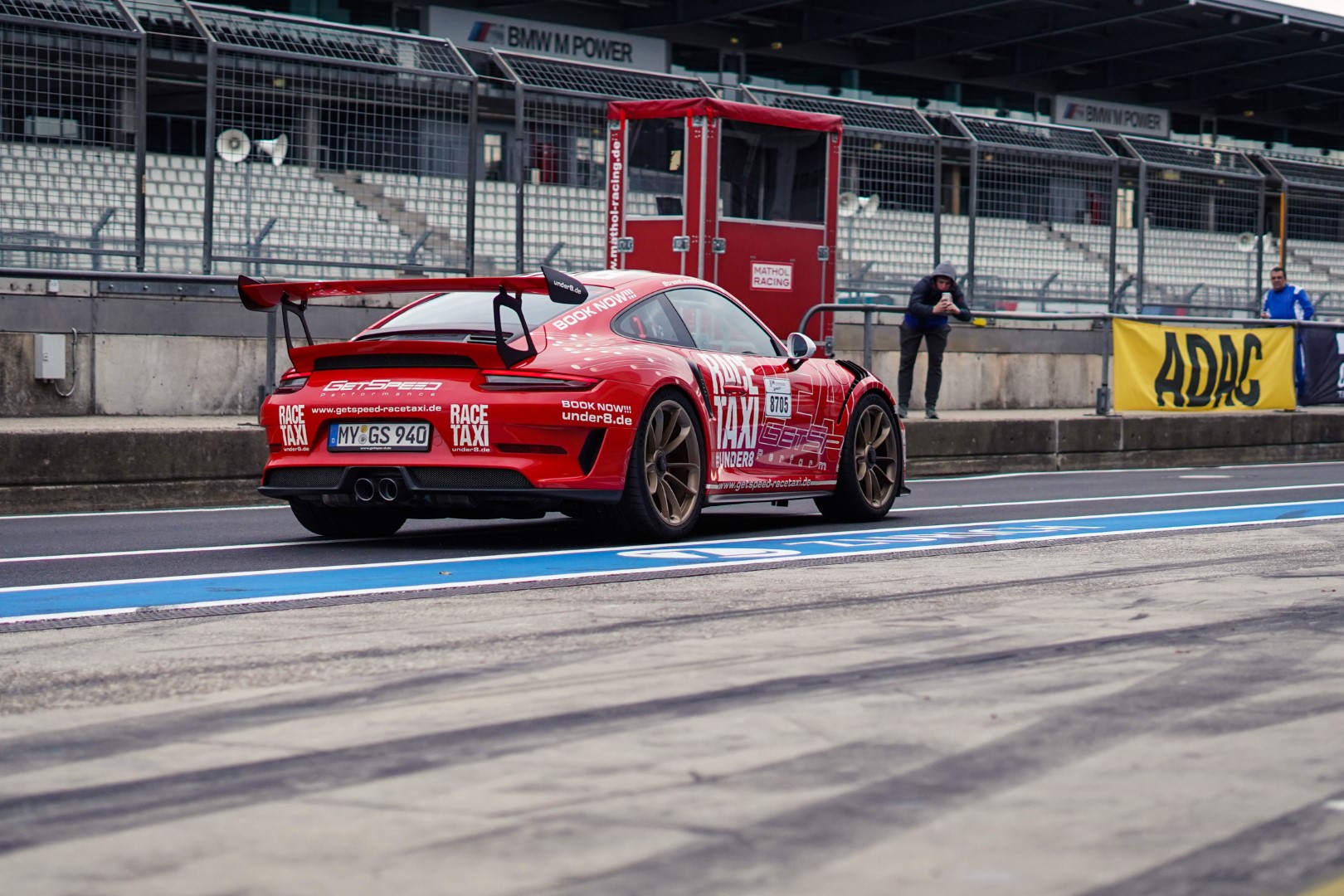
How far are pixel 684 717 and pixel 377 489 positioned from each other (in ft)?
14.3

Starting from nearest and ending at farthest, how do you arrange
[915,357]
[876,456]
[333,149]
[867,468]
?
[867,468], [876,456], [333,149], [915,357]

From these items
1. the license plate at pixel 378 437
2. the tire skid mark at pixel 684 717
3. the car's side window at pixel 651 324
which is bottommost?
the tire skid mark at pixel 684 717

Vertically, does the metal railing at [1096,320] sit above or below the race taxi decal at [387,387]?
above

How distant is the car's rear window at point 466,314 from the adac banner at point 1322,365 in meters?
13.5

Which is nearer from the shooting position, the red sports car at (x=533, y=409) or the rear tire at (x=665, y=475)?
the red sports car at (x=533, y=409)

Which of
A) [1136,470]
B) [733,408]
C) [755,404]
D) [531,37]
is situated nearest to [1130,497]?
[755,404]

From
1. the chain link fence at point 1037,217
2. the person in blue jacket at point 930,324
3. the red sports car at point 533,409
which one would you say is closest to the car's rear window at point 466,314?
the red sports car at point 533,409

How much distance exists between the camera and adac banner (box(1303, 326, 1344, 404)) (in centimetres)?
2084

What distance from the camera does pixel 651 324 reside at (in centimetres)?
946

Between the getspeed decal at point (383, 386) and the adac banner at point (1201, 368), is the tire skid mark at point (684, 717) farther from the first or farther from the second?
the adac banner at point (1201, 368)

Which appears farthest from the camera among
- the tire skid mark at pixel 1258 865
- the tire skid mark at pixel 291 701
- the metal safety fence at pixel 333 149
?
the metal safety fence at pixel 333 149

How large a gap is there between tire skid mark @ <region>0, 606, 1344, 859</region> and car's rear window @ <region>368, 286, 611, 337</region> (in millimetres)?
4066

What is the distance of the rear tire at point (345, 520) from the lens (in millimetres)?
9492

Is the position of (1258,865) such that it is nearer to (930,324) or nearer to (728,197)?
(930,324)
